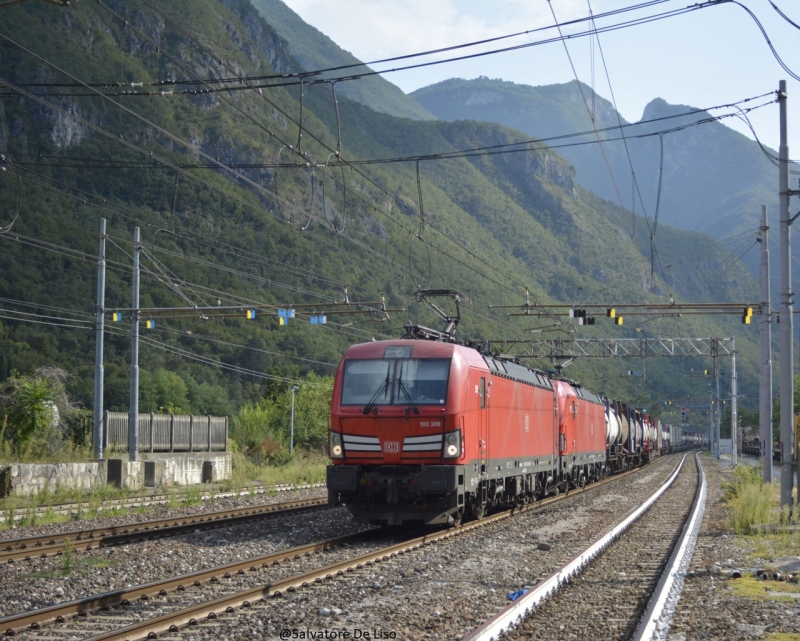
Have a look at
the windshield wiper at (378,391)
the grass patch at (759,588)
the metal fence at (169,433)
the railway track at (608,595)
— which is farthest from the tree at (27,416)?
the grass patch at (759,588)

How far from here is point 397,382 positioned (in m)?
17.1

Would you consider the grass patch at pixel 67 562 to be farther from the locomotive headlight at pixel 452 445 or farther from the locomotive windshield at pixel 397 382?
the locomotive headlight at pixel 452 445

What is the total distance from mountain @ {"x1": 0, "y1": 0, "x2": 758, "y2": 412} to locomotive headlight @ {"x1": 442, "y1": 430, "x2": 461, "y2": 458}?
46.6ft

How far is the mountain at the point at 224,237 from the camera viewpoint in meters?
57.9

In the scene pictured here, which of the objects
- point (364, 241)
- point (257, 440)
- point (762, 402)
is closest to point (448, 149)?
point (364, 241)

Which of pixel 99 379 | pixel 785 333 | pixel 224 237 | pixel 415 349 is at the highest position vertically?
pixel 224 237

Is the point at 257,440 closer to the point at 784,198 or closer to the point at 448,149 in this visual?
the point at 784,198

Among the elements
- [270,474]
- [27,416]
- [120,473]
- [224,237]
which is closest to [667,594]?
[120,473]

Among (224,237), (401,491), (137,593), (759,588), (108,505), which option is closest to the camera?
(137,593)

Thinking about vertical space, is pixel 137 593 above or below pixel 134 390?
below

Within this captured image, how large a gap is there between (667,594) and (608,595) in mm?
645

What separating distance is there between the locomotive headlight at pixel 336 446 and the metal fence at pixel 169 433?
1598 cm

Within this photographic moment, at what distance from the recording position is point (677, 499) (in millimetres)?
28188

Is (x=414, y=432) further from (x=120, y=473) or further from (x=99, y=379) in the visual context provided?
(x=99, y=379)
